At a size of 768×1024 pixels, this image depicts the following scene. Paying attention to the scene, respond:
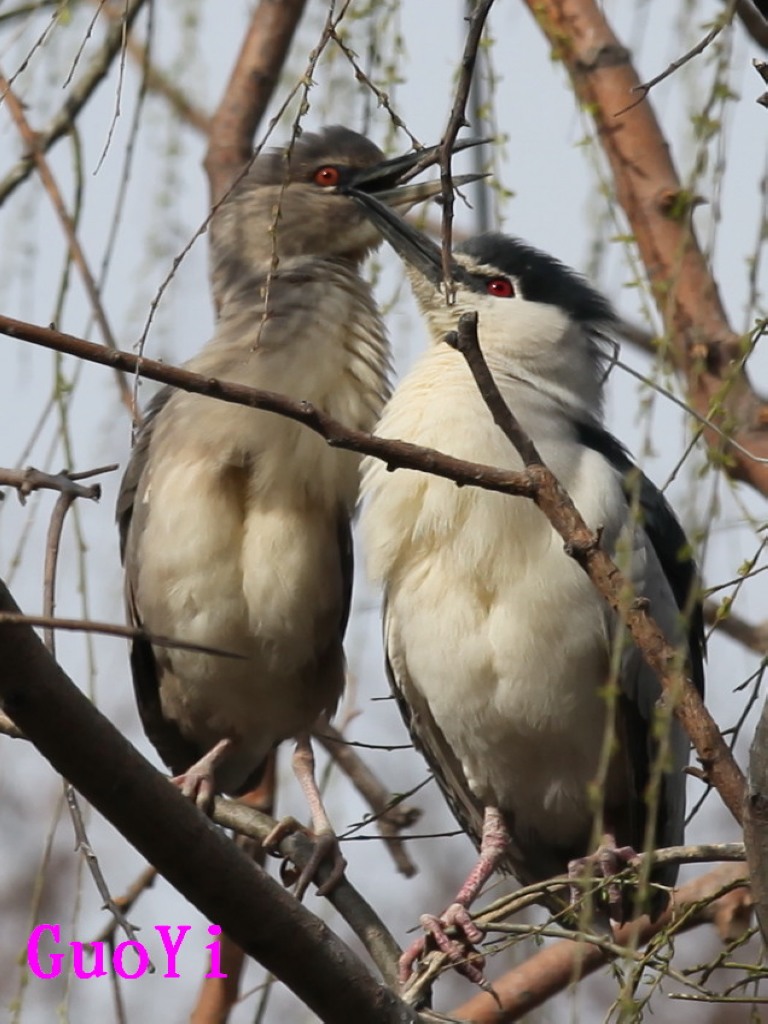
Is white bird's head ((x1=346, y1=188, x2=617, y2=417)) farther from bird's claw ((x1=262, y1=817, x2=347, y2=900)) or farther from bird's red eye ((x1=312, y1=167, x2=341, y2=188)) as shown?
bird's claw ((x1=262, y1=817, x2=347, y2=900))

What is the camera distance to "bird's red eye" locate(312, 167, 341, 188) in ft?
14.2

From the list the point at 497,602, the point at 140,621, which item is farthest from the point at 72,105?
the point at 497,602

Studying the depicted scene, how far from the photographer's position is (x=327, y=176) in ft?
14.2

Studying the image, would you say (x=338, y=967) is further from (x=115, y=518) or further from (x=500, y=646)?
(x=115, y=518)

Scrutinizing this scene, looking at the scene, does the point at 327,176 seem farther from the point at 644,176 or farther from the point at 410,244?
the point at 644,176

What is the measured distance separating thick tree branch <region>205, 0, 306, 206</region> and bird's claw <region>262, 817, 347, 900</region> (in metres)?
1.82

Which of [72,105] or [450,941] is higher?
[72,105]

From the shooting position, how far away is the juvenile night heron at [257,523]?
361cm

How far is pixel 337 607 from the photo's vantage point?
375 centimetres

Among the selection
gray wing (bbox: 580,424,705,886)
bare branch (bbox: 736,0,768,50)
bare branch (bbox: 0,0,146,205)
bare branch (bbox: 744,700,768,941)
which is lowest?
bare branch (bbox: 744,700,768,941)

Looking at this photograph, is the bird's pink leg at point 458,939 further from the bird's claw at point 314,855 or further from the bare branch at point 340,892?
the bird's claw at point 314,855

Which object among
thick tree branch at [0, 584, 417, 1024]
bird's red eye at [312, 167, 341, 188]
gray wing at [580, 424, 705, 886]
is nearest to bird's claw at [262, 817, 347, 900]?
gray wing at [580, 424, 705, 886]

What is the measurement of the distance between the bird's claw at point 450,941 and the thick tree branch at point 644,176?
3.93ft

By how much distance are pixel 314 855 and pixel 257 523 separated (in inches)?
29.5
